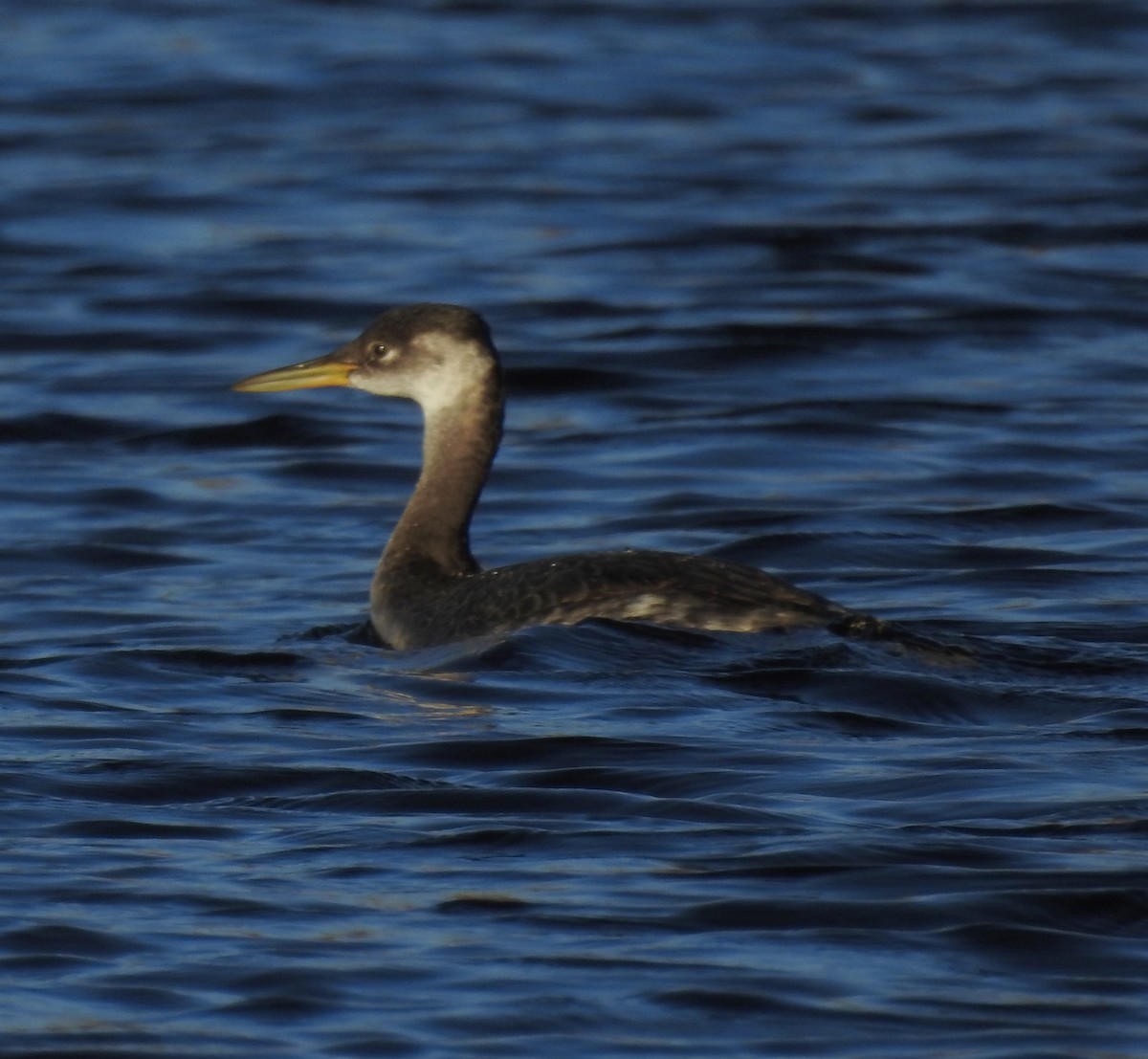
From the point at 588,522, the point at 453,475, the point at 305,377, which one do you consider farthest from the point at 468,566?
the point at 588,522

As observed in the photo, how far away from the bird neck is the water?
16.8 inches

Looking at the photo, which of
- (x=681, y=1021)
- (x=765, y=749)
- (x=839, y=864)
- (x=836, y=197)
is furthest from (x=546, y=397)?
(x=681, y=1021)

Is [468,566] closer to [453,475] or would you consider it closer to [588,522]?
[453,475]

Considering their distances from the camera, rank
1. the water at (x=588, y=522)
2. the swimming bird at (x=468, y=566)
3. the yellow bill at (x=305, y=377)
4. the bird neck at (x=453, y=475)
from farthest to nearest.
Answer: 1. the yellow bill at (x=305, y=377)
2. the bird neck at (x=453, y=475)
3. the swimming bird at (x=468, y=566)
4. the water at (x=588, y=522)

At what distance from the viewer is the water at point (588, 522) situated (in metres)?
6.13

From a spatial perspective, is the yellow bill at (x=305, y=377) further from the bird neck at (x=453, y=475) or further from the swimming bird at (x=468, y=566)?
the bird neck at (x=453, y=475)

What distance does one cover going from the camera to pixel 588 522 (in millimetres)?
11914

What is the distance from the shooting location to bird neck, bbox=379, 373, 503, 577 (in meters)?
10.3

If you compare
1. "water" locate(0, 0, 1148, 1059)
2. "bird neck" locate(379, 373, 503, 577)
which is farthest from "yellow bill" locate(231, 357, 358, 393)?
"water" locate(0, 0, 1148, 1059)

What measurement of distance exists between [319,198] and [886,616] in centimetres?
1012

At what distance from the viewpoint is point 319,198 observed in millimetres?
19422

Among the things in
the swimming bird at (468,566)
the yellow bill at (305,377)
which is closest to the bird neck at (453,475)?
the swimming bird at (468,566)

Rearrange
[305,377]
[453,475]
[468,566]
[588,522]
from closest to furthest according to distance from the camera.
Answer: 1. [468,566]
2. [453,475]
3. [305,377]
4. [588,522]

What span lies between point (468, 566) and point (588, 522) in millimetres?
1724
